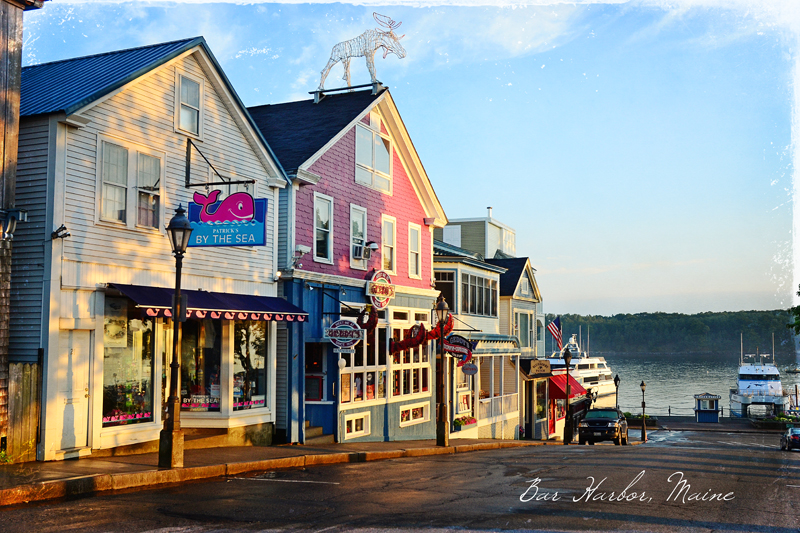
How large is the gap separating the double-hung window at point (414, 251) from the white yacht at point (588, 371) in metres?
49.9

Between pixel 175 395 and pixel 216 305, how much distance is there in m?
3.65

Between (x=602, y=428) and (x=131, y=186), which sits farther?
(x=602, y=428)

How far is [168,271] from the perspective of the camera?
1750 centimetres

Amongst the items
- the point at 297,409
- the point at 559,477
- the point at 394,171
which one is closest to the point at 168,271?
the point at 297,409

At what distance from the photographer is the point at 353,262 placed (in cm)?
2445

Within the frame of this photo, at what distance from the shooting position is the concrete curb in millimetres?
11094

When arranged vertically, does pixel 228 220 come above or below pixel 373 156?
below

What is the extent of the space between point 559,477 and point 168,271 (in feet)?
Answer: 30.6

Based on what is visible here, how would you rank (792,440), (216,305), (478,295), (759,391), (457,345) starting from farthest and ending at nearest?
1. (759,391)
2. (478,295)
3. (792,440)
4. (457,345)
5. (216,305)

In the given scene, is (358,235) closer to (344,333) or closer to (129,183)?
(344,333)

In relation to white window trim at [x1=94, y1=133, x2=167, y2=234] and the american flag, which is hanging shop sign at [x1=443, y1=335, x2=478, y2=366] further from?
the american flag

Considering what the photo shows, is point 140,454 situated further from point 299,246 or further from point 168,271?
point 299,246

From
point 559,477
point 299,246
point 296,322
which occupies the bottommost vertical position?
point 559,477

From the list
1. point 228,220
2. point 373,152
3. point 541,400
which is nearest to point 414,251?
point 373,152
